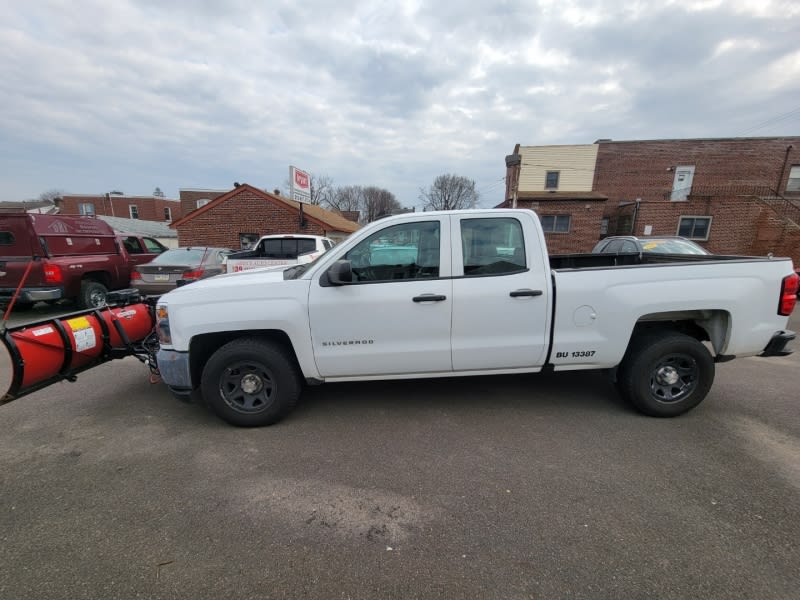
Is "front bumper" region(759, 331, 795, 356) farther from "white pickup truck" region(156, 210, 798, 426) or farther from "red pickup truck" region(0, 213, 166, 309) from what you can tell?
"red pickup truck" region(0, 213, 166, 309)

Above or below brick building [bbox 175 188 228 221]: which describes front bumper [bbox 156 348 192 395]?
below

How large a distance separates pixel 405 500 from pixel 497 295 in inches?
69.3

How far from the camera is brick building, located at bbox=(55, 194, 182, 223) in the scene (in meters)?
47.9

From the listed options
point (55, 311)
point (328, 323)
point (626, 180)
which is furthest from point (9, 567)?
point (626, 180)

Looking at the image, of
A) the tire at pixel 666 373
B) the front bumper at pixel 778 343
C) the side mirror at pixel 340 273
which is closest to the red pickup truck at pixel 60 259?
the side mirror at pixel 340 273

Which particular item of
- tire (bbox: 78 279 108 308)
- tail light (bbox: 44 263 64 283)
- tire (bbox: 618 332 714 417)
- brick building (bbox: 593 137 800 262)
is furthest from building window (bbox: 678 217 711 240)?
tail light (bbox: 44 263 64 283)

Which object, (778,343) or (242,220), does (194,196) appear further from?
(778,343)

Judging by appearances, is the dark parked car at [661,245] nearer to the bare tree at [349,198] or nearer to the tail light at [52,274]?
the tail light at [52,274]

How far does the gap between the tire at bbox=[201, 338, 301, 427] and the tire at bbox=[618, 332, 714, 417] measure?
3.11 m

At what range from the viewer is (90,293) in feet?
27.1

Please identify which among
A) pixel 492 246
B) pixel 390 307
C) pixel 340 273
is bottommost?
pixel 390 307

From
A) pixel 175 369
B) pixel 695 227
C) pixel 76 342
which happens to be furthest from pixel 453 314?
pixel 695 227

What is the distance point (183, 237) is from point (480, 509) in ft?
Answer: 69.5

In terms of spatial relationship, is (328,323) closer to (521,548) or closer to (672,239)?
(521,548)
